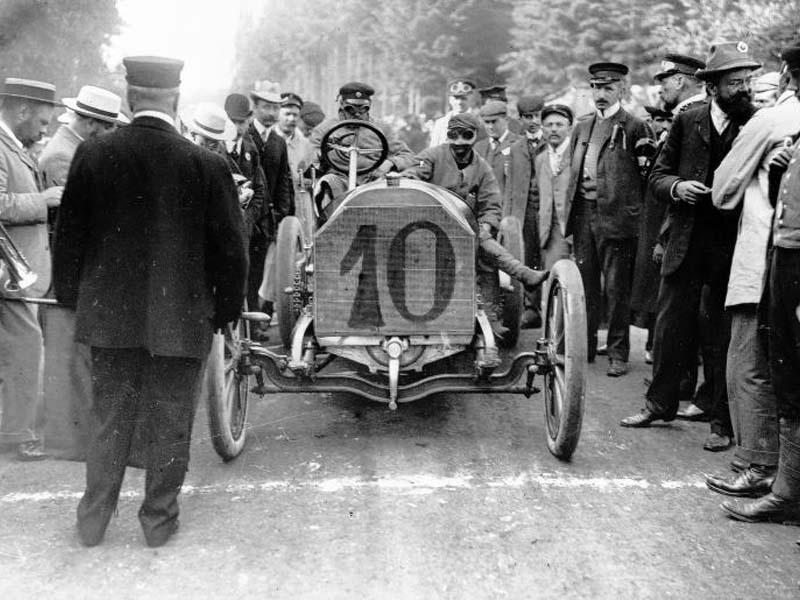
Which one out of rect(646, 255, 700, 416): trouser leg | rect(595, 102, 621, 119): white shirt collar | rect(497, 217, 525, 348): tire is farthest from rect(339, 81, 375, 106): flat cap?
rect(646, 255, 700, 416): trouser leg

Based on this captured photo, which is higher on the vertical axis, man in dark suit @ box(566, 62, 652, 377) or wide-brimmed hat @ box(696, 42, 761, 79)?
wide-brimmed hat @ box(696, 42, 761, 79)

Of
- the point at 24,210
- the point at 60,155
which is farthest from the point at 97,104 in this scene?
the point at 24,210

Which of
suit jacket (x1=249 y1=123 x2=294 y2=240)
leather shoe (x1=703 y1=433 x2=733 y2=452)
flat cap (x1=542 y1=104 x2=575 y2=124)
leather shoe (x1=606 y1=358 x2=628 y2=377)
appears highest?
flat cap (x1=542 y1=104 x2=575 y2=124)

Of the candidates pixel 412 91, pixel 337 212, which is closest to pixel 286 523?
pixel 337 212

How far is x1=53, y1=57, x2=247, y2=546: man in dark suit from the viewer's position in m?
3.68

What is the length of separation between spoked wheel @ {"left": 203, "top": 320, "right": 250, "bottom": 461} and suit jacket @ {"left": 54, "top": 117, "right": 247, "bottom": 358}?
581 mm

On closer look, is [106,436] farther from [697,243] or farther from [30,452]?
[697,243]

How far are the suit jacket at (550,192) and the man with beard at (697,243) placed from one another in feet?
6.77

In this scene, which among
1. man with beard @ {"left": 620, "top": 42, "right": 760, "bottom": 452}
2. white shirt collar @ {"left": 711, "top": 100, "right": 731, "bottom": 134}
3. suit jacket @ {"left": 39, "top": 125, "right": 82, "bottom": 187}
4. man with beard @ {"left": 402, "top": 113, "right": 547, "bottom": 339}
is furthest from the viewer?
man with beard @ {"left": 402, "top": 113, "right": 547, "bottom": 339}

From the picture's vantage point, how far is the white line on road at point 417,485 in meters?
4.38

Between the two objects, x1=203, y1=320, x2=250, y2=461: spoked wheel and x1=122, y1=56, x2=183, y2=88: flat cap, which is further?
x1=203, y1=320, x2=250, y2=461: spoked wheel

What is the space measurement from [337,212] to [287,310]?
207cm

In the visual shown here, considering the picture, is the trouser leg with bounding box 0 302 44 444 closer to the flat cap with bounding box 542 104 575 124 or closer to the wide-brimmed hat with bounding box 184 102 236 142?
the wide-brimmed hat with bounding box 184 102 236 142

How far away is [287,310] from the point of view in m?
7.03
